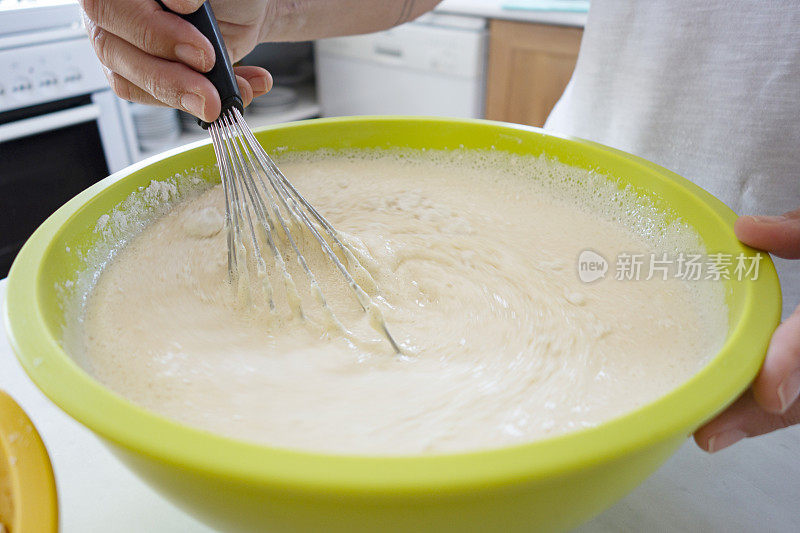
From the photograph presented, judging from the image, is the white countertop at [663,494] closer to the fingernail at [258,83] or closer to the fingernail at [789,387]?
the fingernail at [789,387]

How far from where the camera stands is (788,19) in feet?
2.13

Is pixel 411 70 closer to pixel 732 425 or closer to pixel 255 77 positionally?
pixel 255 77

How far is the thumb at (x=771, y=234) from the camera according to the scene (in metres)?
0.44

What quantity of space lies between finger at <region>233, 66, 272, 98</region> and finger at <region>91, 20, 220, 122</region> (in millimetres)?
132

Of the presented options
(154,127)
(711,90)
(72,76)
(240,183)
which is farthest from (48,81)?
(711,90)

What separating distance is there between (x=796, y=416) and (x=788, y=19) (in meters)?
0.50

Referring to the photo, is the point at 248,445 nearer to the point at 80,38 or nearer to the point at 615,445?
the point at 615,445

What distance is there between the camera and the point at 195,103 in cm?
54

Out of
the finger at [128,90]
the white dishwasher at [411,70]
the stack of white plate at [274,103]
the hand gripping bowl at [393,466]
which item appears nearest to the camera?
the hand gripping bowl at [393,466]

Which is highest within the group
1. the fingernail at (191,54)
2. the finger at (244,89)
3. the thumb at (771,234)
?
the fingernail at (191,54)

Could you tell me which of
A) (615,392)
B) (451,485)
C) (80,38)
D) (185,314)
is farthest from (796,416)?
(80,38)

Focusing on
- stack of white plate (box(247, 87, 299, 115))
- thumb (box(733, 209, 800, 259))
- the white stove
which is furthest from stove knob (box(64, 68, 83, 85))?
thumb (box(733, 209, 800, 259))

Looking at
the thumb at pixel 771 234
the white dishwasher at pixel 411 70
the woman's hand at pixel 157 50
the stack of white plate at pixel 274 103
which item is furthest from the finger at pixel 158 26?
the stack of white plate at pixel 274 103

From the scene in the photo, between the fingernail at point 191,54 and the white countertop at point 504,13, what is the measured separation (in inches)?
46.3
